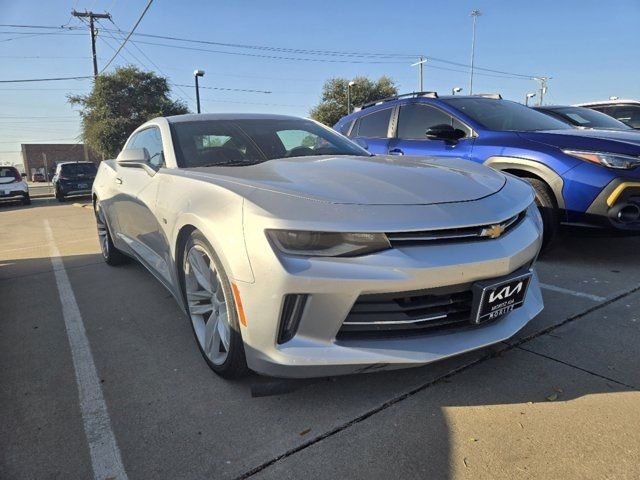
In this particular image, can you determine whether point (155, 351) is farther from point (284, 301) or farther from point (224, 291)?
point (284, 301)

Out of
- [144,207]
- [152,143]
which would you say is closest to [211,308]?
[144,207]

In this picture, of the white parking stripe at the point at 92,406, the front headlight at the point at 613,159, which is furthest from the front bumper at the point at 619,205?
the white parking stripe at the point at 92,406

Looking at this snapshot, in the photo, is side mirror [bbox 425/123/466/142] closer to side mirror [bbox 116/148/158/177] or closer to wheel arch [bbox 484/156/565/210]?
wheel arch [bbox 484/156/565/210]

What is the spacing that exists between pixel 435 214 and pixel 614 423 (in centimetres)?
115

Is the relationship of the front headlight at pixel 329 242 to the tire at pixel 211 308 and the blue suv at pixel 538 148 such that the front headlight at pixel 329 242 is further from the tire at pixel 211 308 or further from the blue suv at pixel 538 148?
the blue suv at pixel 538 148

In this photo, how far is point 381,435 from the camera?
1.98 m

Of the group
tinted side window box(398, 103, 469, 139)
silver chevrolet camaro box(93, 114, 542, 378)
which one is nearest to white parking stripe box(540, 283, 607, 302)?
silver chevrolet camaro box(93, 114, 542, 378)

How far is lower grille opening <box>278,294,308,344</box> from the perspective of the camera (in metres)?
1.93

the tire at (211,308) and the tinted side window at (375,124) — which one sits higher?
the tinted side window at (375,124)

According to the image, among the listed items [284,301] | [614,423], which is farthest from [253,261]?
[614,423]

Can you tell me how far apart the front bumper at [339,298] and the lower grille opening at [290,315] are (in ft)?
0.06

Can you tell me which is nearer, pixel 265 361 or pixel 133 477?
→ pixel 133 477

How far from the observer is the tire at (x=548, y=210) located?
416 cm

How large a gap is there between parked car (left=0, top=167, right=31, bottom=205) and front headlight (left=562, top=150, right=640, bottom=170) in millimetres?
18553
